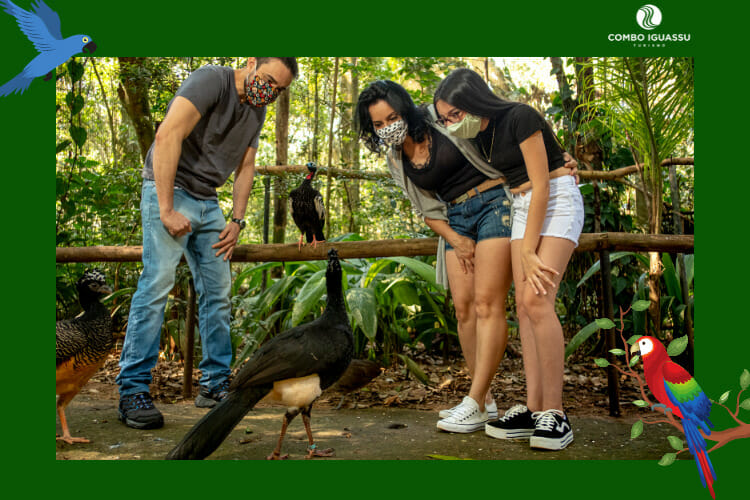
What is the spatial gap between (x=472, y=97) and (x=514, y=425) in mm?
1245

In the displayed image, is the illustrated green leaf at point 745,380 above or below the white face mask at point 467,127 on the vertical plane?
below

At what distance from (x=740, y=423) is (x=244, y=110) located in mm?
2162

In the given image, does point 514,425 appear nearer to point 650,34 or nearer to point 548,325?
point 548,325

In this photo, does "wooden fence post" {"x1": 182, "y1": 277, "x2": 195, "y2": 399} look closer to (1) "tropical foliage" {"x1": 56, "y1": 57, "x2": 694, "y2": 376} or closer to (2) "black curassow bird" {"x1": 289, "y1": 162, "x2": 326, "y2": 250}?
(1) "tropical foliage" {"x1": 56, "y1": 57, "x2": 694, "y2": 376}

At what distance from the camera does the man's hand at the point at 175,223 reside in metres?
2.27

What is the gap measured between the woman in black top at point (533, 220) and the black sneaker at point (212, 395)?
114 centimetres

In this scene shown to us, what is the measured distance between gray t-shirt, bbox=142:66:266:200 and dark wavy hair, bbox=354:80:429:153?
0.52m

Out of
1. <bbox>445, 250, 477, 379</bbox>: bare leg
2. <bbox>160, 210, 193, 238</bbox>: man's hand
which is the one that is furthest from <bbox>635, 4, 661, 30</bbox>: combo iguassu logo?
<bbox>160, 210, 193, 238</bbox>: man's hand

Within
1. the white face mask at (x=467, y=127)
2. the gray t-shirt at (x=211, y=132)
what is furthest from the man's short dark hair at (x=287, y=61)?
the white face mask at (x=467, y=127)

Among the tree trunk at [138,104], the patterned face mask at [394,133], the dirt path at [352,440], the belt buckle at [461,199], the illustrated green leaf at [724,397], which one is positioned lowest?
the dirt path at [352,440]

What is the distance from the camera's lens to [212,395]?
249 cm

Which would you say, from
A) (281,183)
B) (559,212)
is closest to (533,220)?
(559,212)

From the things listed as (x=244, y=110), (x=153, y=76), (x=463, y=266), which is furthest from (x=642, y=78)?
(x=153, y=76)

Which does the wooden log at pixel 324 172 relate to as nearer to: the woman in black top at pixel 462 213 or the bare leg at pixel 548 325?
the woman in black top at pixel 462 213
